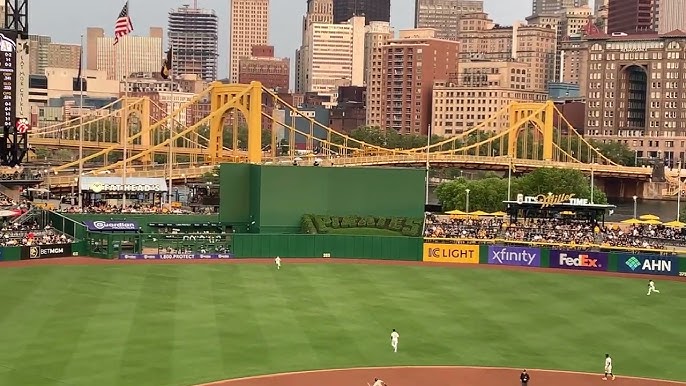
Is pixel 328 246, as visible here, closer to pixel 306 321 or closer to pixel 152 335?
pixel 306 321

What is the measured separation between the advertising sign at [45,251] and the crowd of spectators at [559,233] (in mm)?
22606

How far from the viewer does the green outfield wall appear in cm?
6294

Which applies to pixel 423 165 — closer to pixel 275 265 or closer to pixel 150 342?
pixel 275 265

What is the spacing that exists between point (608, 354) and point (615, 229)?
3202 cm

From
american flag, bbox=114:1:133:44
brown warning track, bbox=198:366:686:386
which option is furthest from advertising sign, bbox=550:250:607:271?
american flag, bbox=114:1:133:44

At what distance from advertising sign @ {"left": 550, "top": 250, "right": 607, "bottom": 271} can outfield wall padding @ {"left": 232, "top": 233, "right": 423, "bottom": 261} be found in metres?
8.24

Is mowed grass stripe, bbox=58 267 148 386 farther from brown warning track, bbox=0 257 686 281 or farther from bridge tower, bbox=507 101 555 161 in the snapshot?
bridge tower, bbox=507 101 555 161

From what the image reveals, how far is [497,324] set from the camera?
41.7m

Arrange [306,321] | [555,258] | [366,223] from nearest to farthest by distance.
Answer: [306,321] < [555,258] < [366,223]

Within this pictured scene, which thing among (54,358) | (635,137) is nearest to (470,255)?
(54,358)

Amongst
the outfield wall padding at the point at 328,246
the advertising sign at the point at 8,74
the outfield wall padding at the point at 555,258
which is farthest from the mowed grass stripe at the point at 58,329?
the outfield wall padding at the point at 555,258

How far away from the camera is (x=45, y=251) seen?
2217 inches

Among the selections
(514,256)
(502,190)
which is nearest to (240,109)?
(502,190)

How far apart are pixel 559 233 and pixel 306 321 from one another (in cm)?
2784
